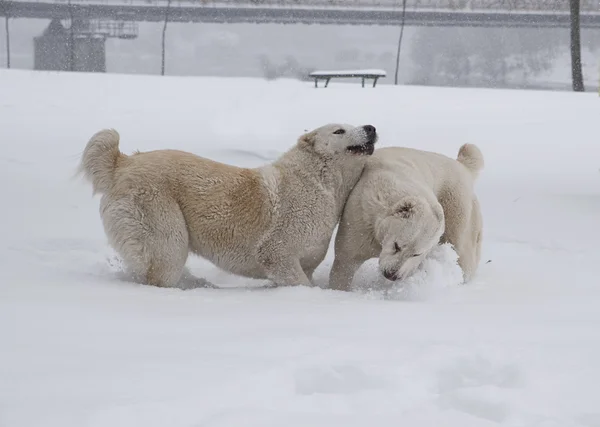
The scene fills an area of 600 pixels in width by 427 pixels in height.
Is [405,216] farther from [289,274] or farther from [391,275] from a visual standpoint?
[289,274]

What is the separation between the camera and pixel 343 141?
4.87 meters

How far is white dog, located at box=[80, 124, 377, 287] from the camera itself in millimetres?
4402

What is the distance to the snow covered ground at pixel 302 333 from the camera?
1.99m

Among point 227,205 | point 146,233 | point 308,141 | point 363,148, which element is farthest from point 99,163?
point 363,148

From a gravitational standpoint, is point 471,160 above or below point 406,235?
above

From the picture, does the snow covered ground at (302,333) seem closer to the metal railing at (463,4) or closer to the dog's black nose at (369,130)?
the dog's black nose at (369,130)

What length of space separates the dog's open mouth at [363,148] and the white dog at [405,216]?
0.50ft

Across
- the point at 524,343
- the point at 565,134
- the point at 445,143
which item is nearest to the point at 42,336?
the point at 524,343

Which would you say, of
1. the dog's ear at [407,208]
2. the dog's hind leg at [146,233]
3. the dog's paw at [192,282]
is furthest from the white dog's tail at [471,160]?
the dog's hind leg at [146,233]

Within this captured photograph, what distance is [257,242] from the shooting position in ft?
15.3

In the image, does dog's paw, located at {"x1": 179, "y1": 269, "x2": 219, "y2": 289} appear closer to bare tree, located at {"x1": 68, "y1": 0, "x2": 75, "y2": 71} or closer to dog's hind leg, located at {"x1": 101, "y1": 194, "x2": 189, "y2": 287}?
dog's hind leg, located at {"x1": 101, "y1": 194, "x2": 189, "y2": 287}

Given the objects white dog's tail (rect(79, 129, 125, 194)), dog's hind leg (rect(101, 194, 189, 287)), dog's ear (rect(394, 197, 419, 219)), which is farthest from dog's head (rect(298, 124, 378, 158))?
white dog's tail (rect(79, 129, 125, 194))

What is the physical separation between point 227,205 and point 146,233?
565 mm

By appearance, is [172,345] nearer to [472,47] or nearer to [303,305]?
[303,305]
